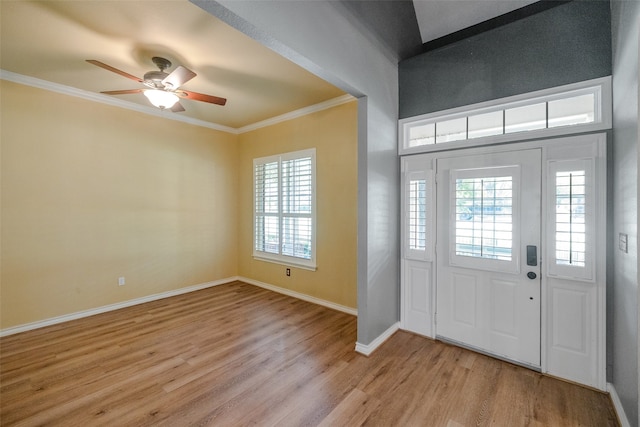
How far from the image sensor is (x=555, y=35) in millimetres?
2307

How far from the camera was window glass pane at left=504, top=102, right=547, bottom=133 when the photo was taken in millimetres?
2412

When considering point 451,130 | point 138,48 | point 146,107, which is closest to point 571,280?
point 451,130

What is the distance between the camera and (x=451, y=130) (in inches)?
113

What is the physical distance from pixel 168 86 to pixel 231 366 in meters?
2.86

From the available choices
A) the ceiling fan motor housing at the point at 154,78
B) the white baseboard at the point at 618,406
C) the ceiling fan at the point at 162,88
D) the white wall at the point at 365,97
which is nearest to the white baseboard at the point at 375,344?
the white wall at the point at 365,97

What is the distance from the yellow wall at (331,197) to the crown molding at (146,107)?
3.6 inches

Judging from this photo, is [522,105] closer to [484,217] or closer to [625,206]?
[484,217]

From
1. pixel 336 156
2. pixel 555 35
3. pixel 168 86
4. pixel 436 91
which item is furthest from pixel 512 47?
pixel 168 86

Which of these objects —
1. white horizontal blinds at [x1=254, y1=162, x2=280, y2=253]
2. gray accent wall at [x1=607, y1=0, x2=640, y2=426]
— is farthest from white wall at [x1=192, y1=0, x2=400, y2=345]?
white horizontal blinds at [x1=254, y1=162, x2=280, y2=253]

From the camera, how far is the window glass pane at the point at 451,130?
2.81 m

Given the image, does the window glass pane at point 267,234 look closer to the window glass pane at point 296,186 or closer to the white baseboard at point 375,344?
the window glass pane at point 296,186

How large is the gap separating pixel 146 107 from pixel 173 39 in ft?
6.84

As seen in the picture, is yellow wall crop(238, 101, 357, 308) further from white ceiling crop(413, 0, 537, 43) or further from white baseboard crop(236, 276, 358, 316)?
white ceiling crop(413, 0, 537, 43)

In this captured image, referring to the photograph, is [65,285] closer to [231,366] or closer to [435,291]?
[231,366]
